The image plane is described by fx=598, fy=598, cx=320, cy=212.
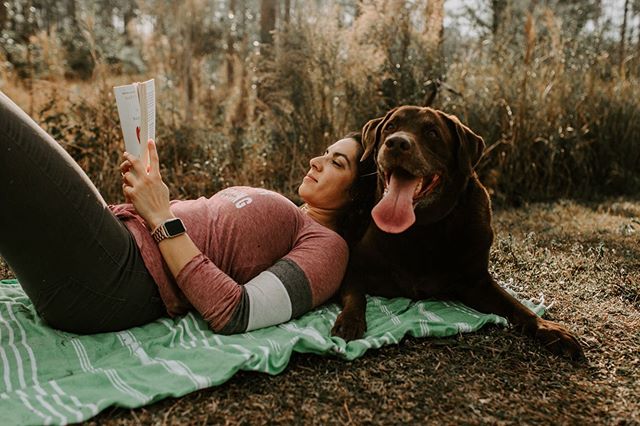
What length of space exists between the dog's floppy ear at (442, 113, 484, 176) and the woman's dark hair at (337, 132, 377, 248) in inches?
15.9

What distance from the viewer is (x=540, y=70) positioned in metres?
6.08

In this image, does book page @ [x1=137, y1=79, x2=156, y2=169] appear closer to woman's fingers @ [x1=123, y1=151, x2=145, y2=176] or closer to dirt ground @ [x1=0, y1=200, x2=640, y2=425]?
woman's fingers @ [x1=123, y1=151, x2=145, y2=176]

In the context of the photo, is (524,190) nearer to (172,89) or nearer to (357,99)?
(357,99)

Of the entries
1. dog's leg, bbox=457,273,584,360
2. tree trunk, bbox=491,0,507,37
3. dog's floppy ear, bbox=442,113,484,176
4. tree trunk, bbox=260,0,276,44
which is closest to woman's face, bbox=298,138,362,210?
dog's floppy ear, bbox=442,113,484,176

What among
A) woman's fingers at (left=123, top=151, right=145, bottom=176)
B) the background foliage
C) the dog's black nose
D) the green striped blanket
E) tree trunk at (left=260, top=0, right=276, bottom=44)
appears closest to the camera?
the green striped blanket

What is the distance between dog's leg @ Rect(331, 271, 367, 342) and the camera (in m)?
2.33

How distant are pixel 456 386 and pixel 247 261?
3.04ft

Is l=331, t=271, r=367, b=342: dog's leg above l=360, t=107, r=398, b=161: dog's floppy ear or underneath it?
underneath

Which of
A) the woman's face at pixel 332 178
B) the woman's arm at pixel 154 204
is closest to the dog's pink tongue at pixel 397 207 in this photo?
the woman's face at pixel 332 178

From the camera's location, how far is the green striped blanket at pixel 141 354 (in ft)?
5.94

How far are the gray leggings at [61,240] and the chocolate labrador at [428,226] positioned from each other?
923 millimetres

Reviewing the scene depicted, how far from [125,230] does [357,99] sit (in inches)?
139

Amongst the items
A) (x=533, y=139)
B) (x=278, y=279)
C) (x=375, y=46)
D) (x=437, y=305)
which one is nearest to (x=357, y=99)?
(x=375, y=46)

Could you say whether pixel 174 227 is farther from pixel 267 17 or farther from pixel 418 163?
pixel 267 17
